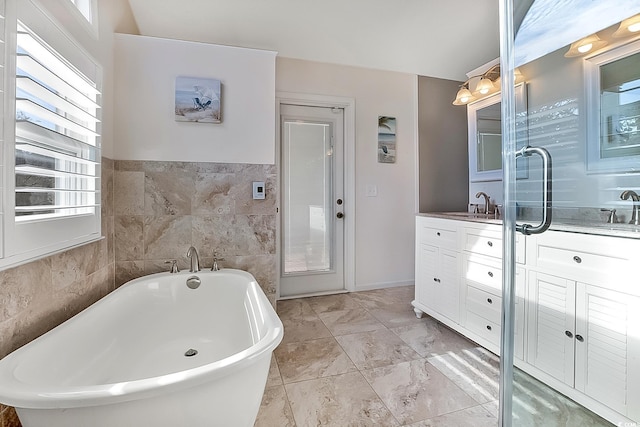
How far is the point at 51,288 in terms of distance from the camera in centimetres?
122

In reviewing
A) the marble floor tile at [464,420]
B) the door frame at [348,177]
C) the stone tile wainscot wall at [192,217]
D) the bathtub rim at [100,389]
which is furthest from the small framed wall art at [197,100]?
the marble floor tile at [464,420]

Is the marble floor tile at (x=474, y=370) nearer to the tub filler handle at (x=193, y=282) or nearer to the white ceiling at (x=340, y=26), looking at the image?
the tub filler handle at (x=193, y=282)

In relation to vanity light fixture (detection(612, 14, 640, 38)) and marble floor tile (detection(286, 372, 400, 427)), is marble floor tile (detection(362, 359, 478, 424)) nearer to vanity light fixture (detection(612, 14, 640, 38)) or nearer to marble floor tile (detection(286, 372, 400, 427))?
marble floor tile (detection(286, 372, 400, 427))

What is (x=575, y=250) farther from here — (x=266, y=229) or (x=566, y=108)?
(x=266, y=229)

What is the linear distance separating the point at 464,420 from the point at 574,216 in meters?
1.14

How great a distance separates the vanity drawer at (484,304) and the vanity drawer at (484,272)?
0.04m

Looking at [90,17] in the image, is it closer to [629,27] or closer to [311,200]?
[311,200]

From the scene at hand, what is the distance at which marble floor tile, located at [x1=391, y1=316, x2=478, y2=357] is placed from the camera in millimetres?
1954

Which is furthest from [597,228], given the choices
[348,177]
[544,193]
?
[348,177]

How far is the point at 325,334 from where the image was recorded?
85.4 inches

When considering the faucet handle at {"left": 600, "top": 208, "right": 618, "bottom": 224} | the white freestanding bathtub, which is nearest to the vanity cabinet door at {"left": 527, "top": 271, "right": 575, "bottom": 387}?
the faucet handle at {"left": 600, "top": 208, "right": 618, "bottom": 224}

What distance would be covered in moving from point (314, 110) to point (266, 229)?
57.6 inches

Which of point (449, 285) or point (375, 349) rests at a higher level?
point (449, 285)

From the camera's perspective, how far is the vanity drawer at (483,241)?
1763 mm
